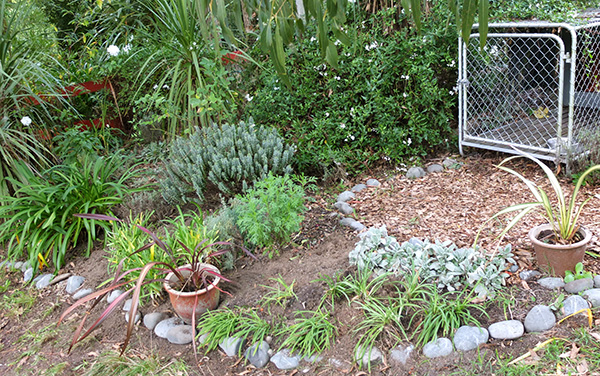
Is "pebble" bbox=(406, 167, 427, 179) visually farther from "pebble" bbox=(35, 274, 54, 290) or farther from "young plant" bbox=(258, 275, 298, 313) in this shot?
"pebble" bbox=(35, 274, 54, 290)

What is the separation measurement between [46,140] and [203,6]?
3.21 meters

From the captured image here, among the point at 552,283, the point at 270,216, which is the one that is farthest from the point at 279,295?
the point at 552,283

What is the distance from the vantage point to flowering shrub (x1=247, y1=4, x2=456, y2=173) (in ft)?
13.6

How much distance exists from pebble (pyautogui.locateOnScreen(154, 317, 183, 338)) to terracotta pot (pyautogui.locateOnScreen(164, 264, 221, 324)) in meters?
0.05

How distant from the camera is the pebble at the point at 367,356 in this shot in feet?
7.93

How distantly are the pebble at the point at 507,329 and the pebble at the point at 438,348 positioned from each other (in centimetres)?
22

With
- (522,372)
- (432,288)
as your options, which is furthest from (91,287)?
(522,372)

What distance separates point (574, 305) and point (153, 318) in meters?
2.26

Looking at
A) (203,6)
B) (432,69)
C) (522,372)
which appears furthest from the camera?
(432,69)

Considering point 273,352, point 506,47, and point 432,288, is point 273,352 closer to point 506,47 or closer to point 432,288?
point 432,288

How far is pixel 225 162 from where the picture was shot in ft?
12.2

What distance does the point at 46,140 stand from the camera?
442 cm

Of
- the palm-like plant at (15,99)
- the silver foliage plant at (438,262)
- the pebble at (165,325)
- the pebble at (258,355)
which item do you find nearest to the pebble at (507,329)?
the silver foliage plant at (438,262)

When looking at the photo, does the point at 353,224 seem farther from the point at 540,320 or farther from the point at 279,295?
the point at 540,320
